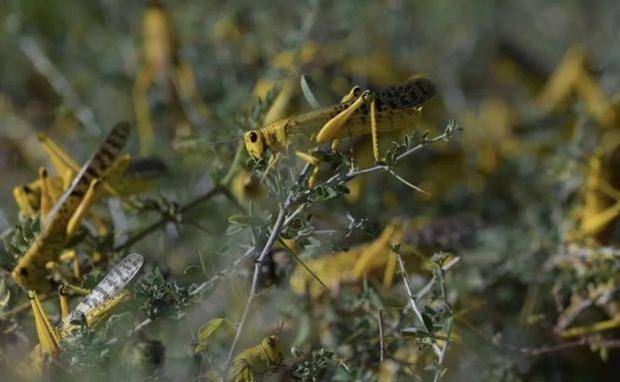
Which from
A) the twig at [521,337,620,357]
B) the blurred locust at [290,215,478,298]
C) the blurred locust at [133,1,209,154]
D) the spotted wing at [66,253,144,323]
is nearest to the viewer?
the spotted wing at [66,253,144,323]

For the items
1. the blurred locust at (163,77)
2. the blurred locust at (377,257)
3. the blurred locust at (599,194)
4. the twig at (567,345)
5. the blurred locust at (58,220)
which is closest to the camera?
the blurred locust at (58,220)

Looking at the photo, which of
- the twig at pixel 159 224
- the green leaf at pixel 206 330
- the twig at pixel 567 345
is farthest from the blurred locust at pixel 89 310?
the twig at pixel 567 345

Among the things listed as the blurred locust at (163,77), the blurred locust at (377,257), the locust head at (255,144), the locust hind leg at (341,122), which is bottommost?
the blurred locust at (377,257)

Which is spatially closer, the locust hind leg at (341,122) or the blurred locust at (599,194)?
the locust hind leg at (341,122)

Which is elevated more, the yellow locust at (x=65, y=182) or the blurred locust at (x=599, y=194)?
the yellow locust at (x=65, y=182)

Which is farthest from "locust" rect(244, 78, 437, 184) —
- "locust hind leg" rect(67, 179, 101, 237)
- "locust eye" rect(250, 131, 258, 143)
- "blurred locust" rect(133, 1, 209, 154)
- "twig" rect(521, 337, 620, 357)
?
"blurred locust" rect(133, 1, 209, 154)

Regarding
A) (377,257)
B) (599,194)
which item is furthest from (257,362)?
(599,194)

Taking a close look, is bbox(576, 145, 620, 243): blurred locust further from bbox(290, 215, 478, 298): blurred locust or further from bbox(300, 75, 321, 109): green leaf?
bbox(300, 75, 321, 109): green leaf

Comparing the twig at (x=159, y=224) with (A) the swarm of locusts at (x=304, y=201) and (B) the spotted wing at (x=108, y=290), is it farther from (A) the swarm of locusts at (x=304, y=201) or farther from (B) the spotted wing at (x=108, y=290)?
(B) the spotted wing at (x=108, y=290)

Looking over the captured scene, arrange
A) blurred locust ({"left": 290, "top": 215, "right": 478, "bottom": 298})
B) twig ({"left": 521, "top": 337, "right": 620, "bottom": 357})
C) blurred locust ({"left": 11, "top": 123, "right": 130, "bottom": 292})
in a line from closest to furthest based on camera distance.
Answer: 1. blurred locust ({"left": 11, "top": 123, "right": 130, "bottom": 292})
2. twig ({"left": 521, "top": 337, "right": 620, "bottom": 357})
3. blurred locust ({"left": 290, "top": 215, "right": 478, "bottom": 298})
